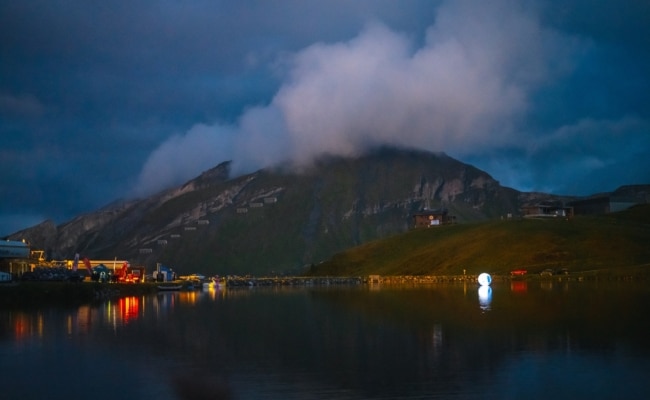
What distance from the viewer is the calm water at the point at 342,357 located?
2408cm

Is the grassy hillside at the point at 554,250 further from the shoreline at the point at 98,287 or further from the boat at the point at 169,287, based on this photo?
the boat at the point at 169,287

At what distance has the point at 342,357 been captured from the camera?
102ft

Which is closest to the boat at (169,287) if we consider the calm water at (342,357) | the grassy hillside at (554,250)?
the grassy hillside at (554,250)

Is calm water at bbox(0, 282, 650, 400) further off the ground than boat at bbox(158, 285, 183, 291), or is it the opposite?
calm water at bbox(0, 282, 650, 400)

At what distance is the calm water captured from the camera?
948 inches

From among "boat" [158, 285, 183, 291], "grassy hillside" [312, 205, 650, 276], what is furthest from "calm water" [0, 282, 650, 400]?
"grassy hillside" [312, 205, 650, 276]

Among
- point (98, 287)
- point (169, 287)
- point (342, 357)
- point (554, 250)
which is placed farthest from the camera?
point (554, 250)

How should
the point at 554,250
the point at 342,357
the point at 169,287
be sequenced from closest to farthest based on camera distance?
the point at 342,357, the point at 169,287, the point at 554,250

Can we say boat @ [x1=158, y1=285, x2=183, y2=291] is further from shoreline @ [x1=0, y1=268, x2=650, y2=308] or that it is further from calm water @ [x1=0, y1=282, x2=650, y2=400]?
calm water @ [x1=0, y1=282, x2=650, y2=400]

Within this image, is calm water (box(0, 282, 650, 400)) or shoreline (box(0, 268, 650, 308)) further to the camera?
shoreline (box(0, 268, 650, 308))

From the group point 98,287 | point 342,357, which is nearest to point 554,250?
point 98,287

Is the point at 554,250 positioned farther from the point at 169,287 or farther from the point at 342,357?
the point at 342,357

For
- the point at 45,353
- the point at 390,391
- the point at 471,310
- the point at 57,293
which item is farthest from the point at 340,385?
the point at 57,293

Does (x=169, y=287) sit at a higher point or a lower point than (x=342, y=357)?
lower
